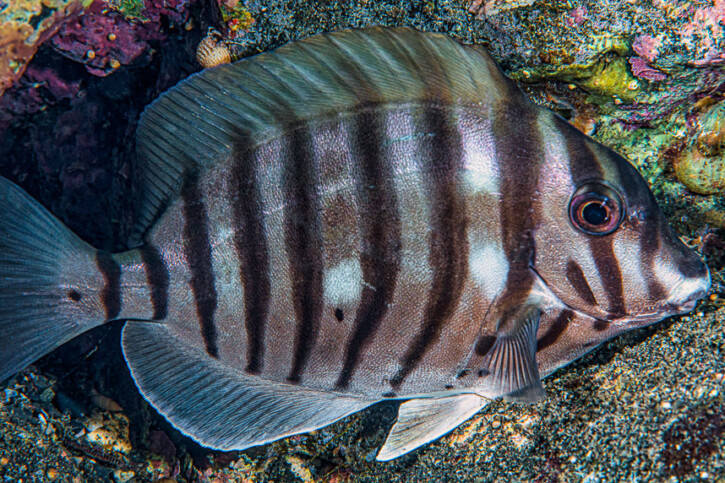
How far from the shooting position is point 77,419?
2832mm

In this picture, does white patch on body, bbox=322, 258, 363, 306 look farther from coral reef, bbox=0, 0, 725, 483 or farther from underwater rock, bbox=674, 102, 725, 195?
underwater rock, bbox=674, 102, 725, 195

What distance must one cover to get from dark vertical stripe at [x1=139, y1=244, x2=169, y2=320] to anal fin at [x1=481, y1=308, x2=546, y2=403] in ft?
3.89

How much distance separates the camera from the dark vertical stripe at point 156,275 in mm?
1645

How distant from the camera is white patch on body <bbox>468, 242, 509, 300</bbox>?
1.50 m

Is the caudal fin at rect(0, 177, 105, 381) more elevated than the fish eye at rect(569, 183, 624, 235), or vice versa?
the fish eye at rect(569, 183, 624, 235)

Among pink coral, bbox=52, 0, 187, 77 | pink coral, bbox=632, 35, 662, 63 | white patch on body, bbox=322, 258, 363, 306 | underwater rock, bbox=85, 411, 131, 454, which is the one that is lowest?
underwater rock, bbox=85, 411, 131, 454

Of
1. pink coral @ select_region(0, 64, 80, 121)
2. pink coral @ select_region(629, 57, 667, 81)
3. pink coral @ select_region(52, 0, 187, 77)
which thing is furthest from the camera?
pink coral @ select_region(0, 64, 80, 121)

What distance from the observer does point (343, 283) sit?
1559 mm

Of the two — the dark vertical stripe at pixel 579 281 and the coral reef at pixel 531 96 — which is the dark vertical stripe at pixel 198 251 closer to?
the coral reef at pixel 531 96

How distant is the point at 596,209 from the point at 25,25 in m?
2.34

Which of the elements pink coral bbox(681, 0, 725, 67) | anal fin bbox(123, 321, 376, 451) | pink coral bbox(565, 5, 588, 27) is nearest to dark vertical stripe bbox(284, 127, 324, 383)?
anal fin bbox(123, 321, 376, 451)

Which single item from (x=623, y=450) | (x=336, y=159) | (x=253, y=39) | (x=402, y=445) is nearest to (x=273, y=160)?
(x=336, y=159)

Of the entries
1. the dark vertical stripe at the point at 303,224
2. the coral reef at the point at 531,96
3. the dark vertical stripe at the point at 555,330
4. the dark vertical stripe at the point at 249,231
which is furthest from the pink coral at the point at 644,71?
the dark vertical stripe at the point at 249,231

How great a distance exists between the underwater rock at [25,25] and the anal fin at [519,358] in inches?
87.5
